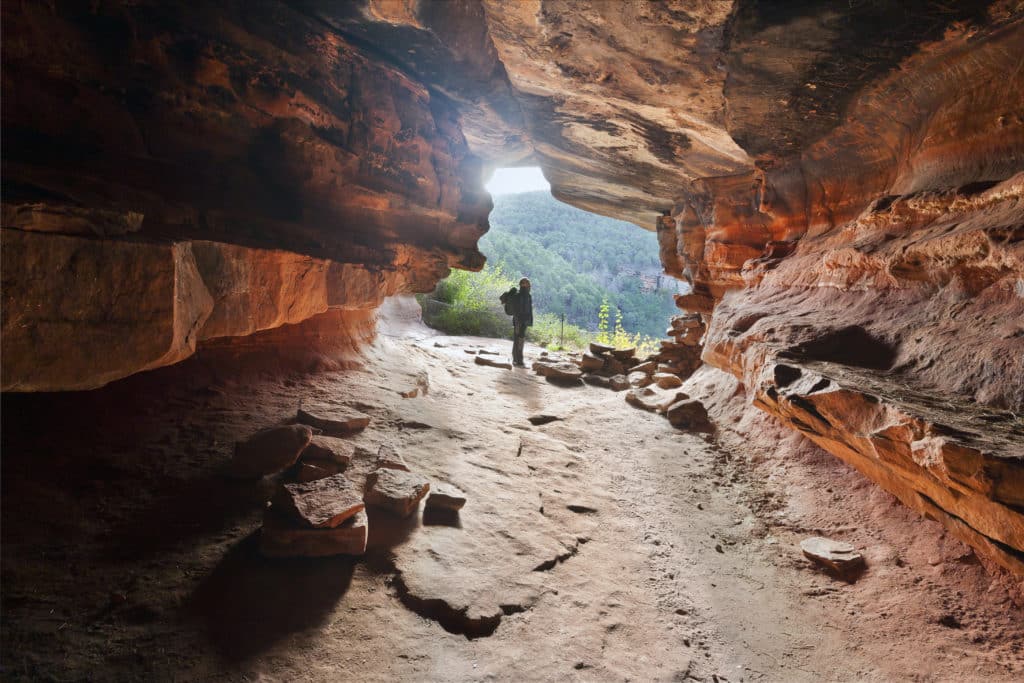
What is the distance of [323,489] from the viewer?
2.45 metres

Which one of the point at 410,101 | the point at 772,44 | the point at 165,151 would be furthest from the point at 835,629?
the point at 410,101

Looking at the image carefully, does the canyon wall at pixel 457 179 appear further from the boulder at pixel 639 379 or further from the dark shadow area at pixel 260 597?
the boulder at pixel 639 379

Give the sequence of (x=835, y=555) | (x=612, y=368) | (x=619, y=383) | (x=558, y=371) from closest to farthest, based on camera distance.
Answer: (x=835, y=555) < (x=619, y=383) < (x=558, y=371) < (x=612, y=368)

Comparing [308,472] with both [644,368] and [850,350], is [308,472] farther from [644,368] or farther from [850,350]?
[644,368]

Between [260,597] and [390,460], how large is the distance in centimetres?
129

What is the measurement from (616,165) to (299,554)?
23.3 ft

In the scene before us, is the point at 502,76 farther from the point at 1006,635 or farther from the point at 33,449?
the point at 1006,635

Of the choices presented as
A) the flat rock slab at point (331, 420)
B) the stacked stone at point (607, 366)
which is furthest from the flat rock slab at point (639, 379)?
the flat rock slab at point (331, 420)

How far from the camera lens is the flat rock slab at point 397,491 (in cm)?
273

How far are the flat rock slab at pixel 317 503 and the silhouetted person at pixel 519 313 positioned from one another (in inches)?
Answer: 254

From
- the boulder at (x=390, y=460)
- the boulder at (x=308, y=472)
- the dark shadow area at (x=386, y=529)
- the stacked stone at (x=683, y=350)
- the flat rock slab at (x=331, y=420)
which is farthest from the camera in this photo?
the stacked stone at (x=683, y=350)

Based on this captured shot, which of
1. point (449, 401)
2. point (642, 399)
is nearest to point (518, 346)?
point (642, 399)

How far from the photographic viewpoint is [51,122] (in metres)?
2.56

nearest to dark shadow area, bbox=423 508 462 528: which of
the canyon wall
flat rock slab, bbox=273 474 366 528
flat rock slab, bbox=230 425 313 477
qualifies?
flat rock slab, bbox=273 474 366 528
